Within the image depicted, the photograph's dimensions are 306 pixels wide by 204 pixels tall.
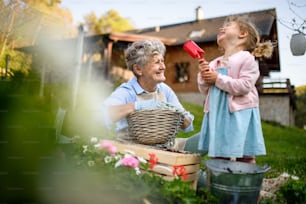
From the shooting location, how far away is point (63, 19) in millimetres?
811

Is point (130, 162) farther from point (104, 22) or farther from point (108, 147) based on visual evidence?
point (104, 22)

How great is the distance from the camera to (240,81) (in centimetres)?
110

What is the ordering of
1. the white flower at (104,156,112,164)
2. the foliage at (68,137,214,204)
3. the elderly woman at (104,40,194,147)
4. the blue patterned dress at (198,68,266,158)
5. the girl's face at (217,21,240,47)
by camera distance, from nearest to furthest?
the foliage at (68,137,214,204) → the white flower at (104,156,112,164) → the blue patterned dress at (198,68,266,158) → the girl's face at (217,21,240,47) → the elderly woman at (104,40,194,147)

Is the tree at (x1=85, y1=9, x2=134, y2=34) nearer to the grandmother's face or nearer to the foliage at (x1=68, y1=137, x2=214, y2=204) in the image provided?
the grandmother's face

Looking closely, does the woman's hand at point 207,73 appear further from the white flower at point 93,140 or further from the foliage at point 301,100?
the foliage at point 301,100

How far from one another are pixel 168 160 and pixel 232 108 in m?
0.31

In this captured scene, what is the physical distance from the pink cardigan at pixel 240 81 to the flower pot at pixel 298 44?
0.83 metres

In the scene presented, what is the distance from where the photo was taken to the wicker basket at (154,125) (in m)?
1.17

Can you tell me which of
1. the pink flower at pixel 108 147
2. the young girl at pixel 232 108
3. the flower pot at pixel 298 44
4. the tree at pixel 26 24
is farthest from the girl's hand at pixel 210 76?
the flower pot at pixel 298 44

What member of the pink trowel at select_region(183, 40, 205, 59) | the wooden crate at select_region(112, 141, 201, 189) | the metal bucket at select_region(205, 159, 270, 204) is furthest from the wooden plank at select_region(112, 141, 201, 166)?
the pink trowel at select_region(183, 40, 205, 59)

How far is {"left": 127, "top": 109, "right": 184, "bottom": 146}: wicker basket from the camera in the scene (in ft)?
3.85

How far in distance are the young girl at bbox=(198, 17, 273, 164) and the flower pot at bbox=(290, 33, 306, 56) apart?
79cm

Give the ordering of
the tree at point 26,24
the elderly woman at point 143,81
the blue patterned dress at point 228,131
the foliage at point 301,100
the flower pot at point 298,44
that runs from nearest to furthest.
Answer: the tree at point 26,24, the blue patterned dress at point 228,131, the elderly woman at point 143,81, the flower pot at point 298,44, the foliage at point 301,100

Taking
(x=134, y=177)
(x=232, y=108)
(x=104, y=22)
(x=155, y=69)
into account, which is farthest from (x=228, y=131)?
(x=104, y=22)
